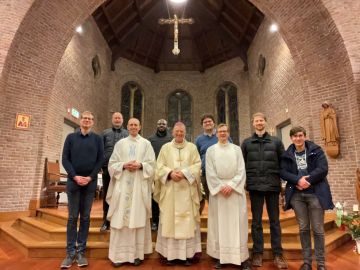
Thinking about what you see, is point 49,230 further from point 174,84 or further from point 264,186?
point 174,84

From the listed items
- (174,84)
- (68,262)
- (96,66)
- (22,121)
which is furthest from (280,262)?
(174,84)

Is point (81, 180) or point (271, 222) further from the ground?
point (81, 180)

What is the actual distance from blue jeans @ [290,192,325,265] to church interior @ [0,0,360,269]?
483 mm

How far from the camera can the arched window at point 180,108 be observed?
13.3m

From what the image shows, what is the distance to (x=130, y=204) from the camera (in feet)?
11.2

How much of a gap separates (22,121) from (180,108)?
8.41 meters

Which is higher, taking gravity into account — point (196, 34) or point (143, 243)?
point (196, 34)

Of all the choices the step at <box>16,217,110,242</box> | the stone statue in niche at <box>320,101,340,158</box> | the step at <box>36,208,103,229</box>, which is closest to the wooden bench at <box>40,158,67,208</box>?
the step at <box>36,208,103,229</box>

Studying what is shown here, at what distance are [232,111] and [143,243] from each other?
9.56m

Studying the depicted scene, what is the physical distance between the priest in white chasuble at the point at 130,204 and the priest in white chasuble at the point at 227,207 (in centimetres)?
82

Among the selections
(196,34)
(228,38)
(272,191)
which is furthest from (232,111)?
(272,191)

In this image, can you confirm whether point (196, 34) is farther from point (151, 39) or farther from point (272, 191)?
point (272, 191)

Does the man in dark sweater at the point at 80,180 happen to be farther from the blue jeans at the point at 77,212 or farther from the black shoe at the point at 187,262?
the black shoe at the point at 187,262

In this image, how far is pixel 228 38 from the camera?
468 inches
